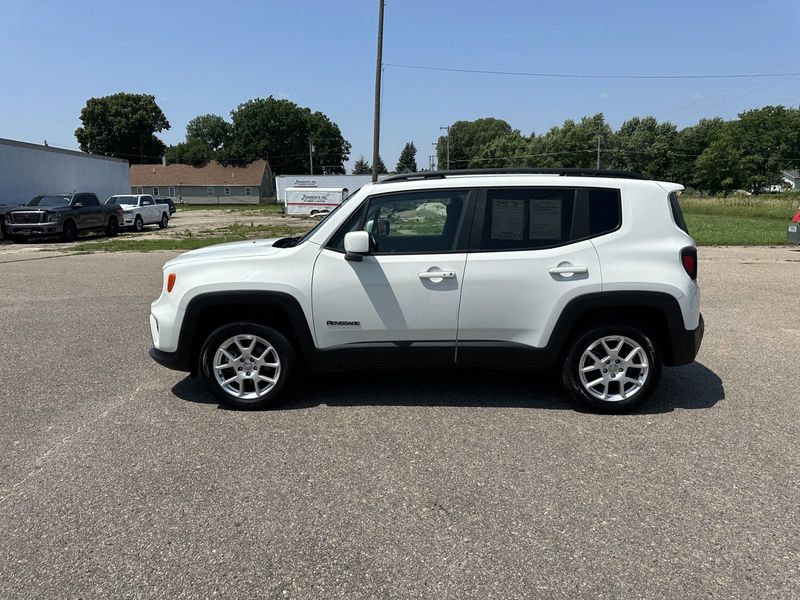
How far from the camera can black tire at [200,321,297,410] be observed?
4527 mm

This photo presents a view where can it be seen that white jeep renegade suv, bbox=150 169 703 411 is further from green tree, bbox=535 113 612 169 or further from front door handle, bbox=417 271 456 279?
green tree, bbox=535 113 612 169

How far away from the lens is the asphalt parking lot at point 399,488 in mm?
2623

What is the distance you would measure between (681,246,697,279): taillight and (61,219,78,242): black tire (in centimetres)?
2250

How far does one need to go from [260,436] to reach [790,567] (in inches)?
124

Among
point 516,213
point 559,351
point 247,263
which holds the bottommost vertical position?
point 559,351

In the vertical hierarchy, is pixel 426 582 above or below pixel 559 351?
below

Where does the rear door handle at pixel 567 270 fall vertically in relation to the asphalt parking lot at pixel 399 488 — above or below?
above

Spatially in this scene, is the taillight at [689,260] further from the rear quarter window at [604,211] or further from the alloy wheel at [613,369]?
the alloy wheel at [613,369]

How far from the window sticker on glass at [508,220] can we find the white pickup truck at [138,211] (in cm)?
2530

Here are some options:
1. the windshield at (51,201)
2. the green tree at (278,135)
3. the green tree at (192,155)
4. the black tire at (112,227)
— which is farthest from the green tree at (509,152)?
the windshield at (51,201)

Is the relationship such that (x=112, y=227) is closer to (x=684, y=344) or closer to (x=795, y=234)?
(x=795, y=234)

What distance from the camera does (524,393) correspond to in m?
4.96

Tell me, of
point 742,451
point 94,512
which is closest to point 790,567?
point 742,451

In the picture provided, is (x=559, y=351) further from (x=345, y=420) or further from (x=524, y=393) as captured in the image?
(x=345, y=420)
